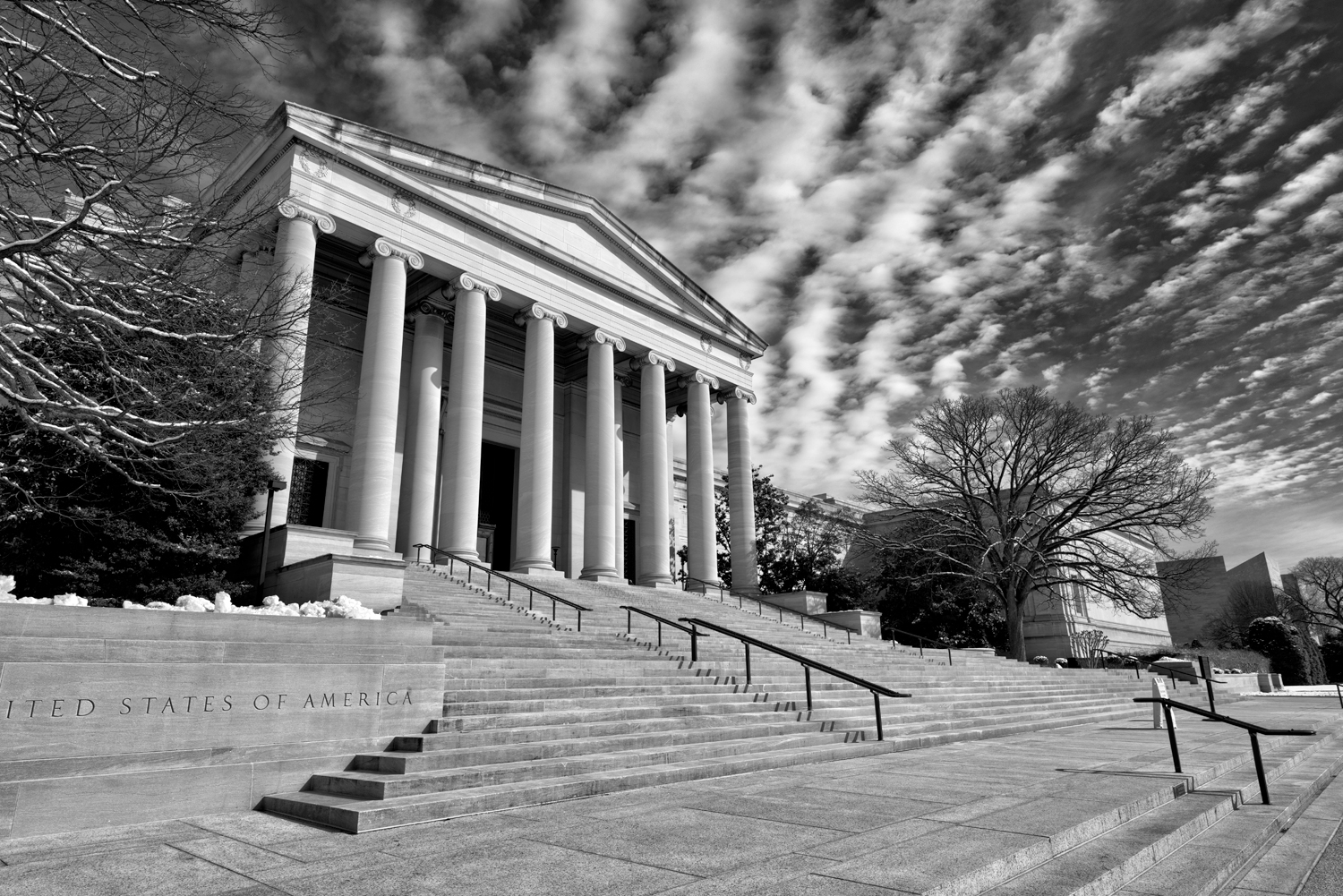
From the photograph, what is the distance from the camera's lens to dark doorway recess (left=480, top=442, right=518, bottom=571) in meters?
30.7

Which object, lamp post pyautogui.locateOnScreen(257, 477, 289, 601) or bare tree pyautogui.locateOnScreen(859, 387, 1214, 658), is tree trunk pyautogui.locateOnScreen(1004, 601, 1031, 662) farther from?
lamp post pyautogui.locateOnScreen(257, 477, 289, 601)

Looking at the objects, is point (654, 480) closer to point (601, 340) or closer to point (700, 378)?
point (700, 378)

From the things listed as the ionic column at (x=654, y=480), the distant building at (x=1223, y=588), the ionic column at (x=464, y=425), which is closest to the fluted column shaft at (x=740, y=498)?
the ionic column at (x=654, y=480)

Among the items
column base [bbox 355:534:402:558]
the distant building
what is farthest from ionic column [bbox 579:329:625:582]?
the distant building

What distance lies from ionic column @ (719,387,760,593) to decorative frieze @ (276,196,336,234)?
18175 mm

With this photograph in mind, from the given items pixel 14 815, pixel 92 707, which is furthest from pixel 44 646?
pixel 14 815

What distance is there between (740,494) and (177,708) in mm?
27267

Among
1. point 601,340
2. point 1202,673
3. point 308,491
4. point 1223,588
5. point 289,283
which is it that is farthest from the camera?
point 1223,588

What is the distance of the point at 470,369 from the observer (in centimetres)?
2411

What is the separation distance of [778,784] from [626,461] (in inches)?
1102

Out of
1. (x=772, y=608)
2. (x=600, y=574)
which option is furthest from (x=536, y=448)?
(x=772, y=608)

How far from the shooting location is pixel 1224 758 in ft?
33.1

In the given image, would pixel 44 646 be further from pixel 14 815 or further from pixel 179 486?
pixel 179 486

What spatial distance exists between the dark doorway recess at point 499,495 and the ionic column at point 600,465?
13.3ft
